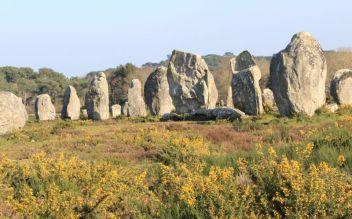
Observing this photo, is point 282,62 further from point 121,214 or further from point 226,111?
point 121,214

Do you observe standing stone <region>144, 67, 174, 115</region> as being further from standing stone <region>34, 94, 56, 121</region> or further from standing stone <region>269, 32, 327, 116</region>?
standing stone <region>269, 32, 327, 116</region>

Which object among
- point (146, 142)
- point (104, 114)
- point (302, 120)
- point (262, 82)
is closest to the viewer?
point (146, 142)

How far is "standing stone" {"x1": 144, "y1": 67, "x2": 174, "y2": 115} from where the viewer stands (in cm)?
3722

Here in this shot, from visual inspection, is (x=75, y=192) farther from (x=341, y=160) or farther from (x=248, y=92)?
(x=248, y=92)

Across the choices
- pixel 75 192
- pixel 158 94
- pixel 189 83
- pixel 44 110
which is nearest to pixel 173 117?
pixel 189 83

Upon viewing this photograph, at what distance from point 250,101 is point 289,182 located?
74.6 ft

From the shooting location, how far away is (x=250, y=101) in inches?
1164

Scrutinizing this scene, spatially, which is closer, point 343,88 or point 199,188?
point 199,188

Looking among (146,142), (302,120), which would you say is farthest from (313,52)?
(146,142)

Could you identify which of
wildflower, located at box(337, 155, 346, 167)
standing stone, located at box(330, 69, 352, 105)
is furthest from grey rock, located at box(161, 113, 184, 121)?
wildflower, located at box(337, 155, 346, 167)

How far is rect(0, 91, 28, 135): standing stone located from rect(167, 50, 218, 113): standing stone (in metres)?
10.3

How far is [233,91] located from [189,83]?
5.12m

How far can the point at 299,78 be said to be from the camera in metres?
25.0

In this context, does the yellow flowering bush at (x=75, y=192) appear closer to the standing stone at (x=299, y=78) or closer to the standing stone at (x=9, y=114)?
the standing stone at (x=299, y=78)
